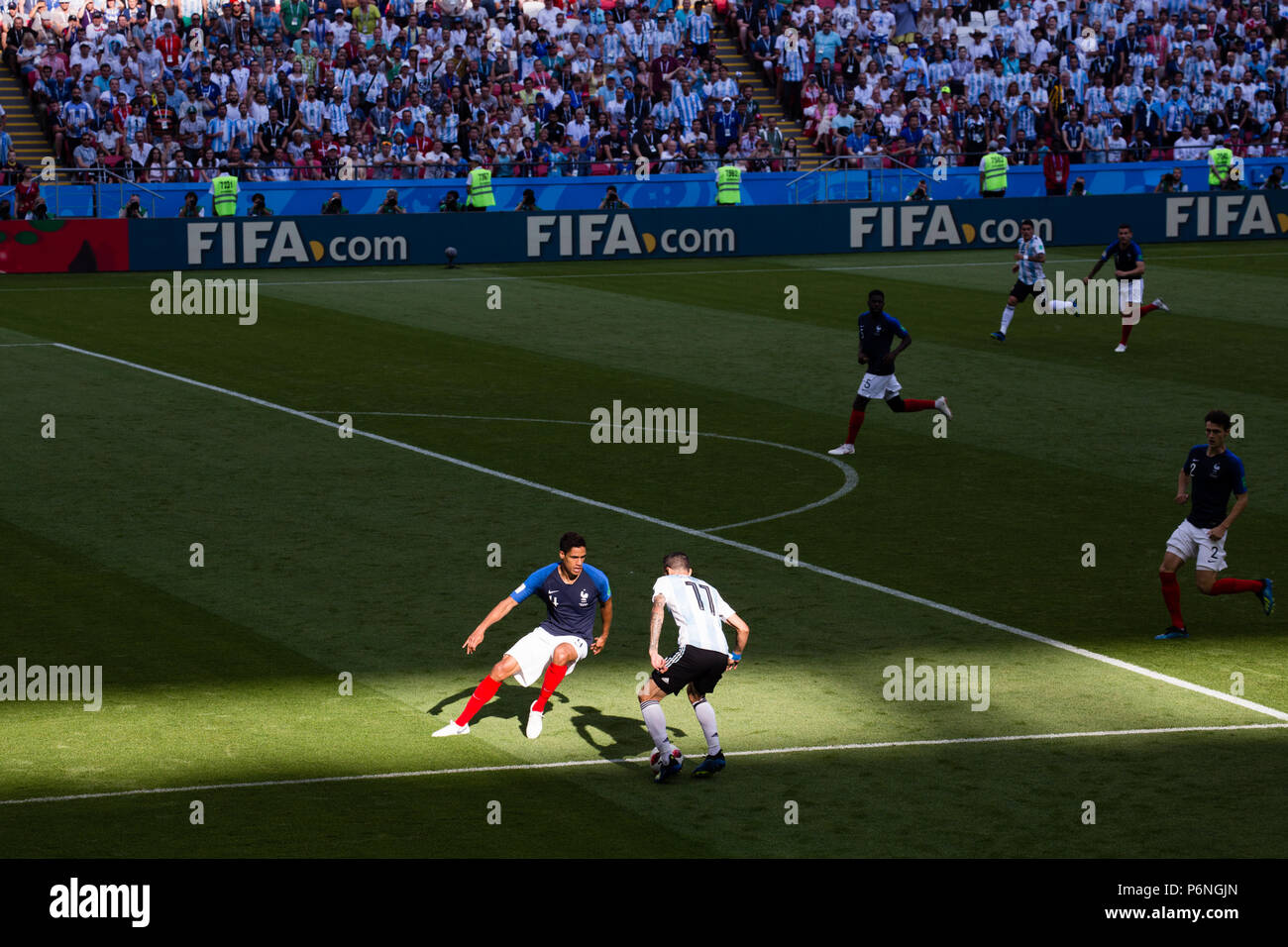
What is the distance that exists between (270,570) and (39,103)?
30313 millimetres

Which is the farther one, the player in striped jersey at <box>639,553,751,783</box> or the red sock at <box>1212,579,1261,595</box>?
the red sock at <box>1212,579,1261,595</box>

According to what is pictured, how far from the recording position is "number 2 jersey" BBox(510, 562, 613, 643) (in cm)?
1327

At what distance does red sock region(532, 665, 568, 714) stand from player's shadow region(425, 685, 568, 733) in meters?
0.29

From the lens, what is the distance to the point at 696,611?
1234cm

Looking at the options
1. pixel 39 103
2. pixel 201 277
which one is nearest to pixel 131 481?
pixel 201 277

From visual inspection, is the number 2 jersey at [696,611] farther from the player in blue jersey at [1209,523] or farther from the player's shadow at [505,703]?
the player in blue jersey at [1209,523]

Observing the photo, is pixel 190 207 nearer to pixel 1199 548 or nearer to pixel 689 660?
pixel 1199 548

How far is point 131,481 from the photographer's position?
21422 millimetres

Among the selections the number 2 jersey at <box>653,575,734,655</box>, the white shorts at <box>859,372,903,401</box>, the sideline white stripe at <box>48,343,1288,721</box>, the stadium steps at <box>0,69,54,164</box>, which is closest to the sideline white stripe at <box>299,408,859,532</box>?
the sideline white stripe at <box>48,343,1288,721</box>

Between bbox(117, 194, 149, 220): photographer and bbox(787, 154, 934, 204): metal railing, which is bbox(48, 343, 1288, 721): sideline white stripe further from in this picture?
bbox(787, 154, 934, 204): metal railing

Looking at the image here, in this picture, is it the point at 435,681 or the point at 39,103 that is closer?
the point at 435,681

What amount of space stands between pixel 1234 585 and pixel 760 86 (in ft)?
125
